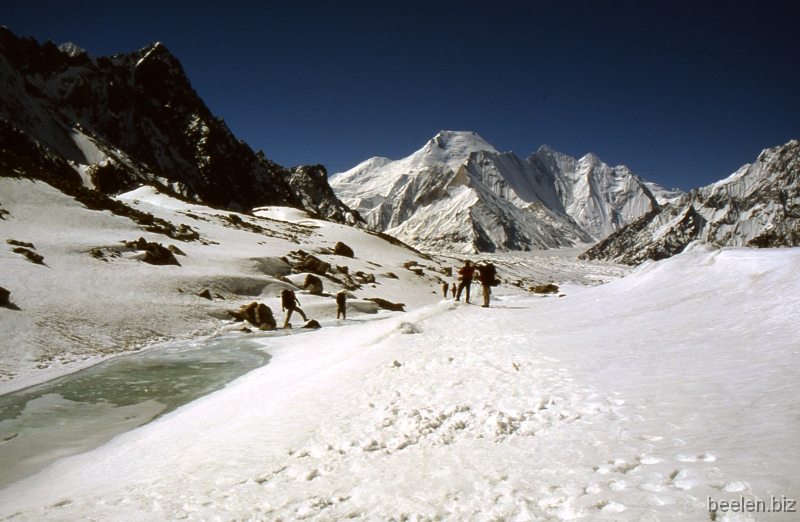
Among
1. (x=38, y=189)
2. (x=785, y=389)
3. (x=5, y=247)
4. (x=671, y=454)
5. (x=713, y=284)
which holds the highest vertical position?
(x=38, y=189)

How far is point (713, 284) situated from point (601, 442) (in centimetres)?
676

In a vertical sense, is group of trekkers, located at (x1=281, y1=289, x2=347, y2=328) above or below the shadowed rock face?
below

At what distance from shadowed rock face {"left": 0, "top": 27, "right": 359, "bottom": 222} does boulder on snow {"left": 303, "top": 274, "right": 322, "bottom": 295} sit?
67392 millimetres

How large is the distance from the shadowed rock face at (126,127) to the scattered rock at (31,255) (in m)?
68.2

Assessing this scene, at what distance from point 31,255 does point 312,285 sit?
1172cm

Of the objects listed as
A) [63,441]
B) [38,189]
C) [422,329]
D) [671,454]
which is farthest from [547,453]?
[38,189]

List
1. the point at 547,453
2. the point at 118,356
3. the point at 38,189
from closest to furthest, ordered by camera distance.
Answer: the point at 547,453 → the point at 118,356 → the point at 38,189

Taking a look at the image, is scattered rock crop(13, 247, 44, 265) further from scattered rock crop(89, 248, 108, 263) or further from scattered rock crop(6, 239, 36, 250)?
scattered rock crop(89, 248, 108, 263)

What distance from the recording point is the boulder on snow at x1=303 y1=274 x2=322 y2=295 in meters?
23.7

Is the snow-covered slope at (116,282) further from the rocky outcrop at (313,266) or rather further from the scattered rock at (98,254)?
the rocky outcrop at (313,266)

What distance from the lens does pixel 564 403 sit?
17.6ft

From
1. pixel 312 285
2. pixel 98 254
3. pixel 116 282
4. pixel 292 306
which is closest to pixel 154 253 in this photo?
pixel 98 254

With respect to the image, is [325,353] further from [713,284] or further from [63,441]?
[713,284]

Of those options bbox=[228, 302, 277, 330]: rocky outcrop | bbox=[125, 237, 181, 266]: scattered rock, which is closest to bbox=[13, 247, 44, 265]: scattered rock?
bbox=[125, 237, 181, 266]: scattered rock
